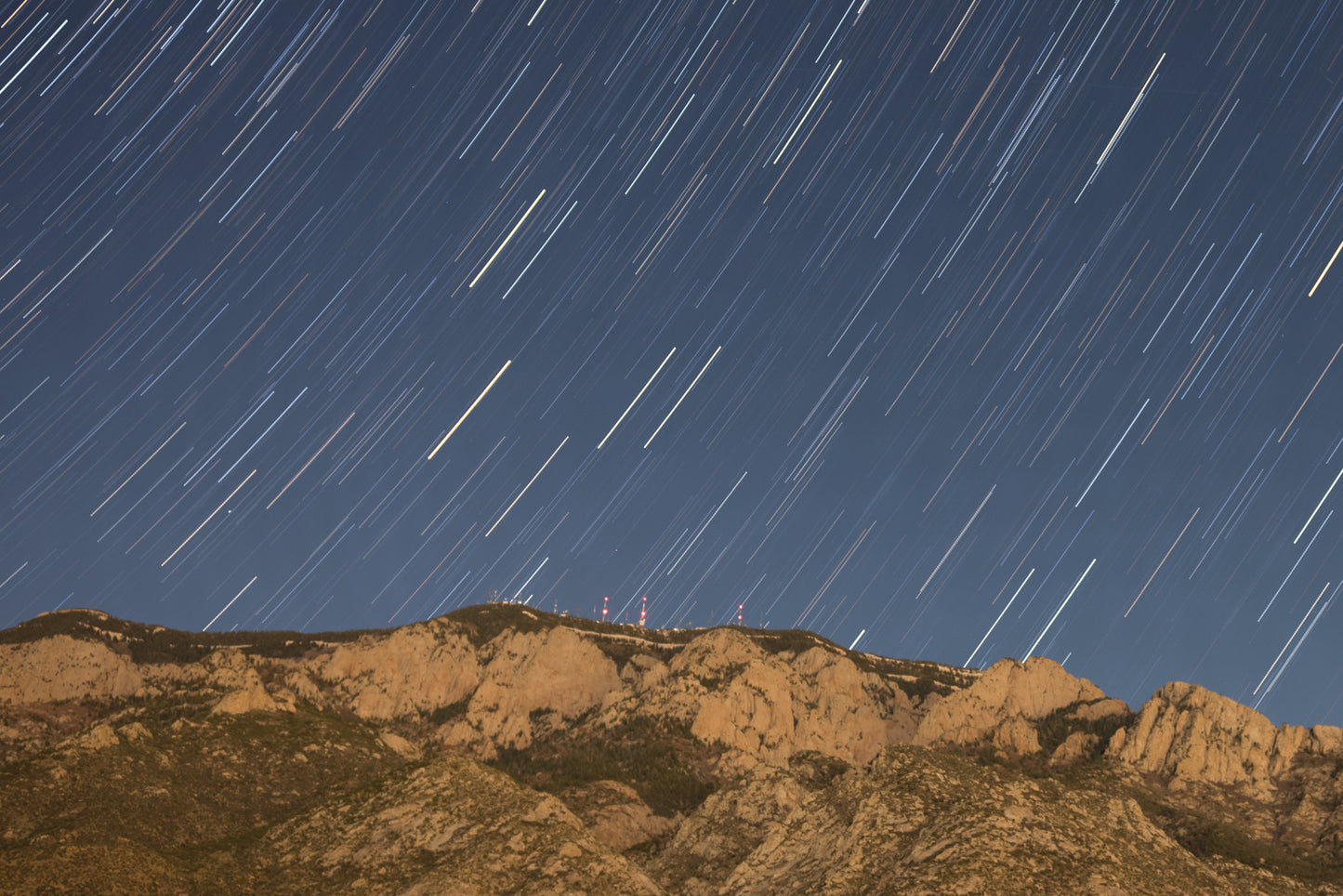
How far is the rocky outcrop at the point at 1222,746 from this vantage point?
181125 millimetres

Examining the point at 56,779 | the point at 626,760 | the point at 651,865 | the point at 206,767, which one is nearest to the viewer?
the point at 56,779

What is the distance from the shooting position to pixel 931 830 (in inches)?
2194

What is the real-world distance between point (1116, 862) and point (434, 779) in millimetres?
43741

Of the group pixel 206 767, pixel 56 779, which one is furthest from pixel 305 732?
pixel 56 779

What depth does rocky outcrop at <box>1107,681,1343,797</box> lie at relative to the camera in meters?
181

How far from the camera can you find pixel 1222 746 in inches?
7362

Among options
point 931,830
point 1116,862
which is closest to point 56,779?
point 931,830

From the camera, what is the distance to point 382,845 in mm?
67000

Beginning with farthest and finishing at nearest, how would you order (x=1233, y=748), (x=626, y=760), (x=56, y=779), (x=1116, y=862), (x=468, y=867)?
(x=626, y=760), (x=1233, y=748), (x=56, y=779), (x=468, y=867), (x=1116, y=862)

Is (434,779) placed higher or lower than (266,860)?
higher

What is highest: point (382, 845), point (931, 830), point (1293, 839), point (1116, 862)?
point (1293, 839)

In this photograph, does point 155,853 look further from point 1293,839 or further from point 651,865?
point 1293,839

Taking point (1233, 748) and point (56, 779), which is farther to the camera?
point (1233, 748)

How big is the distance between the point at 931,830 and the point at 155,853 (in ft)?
151
